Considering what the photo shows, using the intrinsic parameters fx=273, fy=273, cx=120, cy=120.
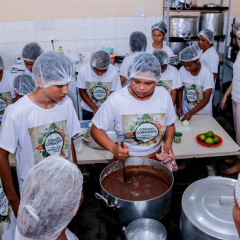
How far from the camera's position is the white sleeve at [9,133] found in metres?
1.75

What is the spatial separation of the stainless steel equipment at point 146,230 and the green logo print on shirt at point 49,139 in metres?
0.81

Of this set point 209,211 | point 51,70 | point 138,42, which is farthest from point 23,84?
point 138,42

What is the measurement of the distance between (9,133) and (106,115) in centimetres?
74

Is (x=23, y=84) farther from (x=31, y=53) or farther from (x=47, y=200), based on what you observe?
(x=47, y=200)

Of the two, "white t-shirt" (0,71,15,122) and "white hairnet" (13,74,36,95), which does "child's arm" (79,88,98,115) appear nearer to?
"white t-shirt" (0,71,15,122)

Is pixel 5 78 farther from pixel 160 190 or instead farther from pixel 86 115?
pixel 160 190

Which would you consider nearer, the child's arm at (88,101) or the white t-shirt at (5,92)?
the white t-shirt at (5,92)

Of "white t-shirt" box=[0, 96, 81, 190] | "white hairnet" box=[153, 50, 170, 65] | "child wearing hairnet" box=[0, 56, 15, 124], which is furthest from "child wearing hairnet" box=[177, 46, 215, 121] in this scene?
"child wearing hairnet" box=[0, 56, 15, 124]

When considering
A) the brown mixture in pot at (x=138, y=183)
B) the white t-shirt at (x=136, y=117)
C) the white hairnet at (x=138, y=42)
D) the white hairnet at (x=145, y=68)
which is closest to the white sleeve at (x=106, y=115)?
the white t-shirt at (x=136, y=117)

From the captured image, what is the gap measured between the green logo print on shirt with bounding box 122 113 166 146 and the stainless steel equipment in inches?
31.3

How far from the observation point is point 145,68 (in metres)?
2.04

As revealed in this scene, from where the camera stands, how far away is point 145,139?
223 centimetres

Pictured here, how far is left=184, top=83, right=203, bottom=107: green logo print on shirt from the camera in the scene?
11.5 feet

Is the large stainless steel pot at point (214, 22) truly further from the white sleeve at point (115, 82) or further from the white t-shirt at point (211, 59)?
the white sleeve at point (115, 82)
